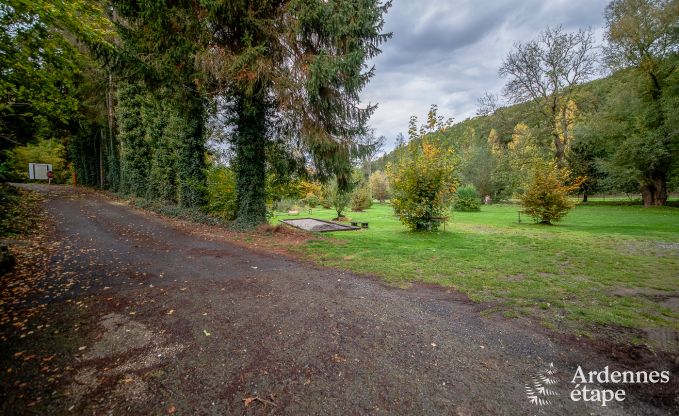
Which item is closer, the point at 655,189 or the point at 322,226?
the point at 322,226

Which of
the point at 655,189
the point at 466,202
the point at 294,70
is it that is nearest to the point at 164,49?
the point at 294,70

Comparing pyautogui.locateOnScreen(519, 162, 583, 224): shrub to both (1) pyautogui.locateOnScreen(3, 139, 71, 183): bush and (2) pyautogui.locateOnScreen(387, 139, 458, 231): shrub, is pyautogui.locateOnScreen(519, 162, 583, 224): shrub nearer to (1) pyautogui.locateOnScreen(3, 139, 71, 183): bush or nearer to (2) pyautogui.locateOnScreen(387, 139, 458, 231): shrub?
(2) pyautogui.locateOnScreen(387, 139, 458, 231): shrub

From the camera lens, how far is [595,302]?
4.20m

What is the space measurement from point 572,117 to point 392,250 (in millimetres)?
31998

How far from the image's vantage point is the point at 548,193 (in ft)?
45.0

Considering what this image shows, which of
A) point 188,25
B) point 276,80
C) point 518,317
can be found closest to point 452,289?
point 518,317

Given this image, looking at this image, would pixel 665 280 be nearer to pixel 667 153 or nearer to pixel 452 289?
pixel 452 289

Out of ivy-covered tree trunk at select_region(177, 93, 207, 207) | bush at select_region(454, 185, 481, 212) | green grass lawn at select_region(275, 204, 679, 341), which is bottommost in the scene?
green grass lawn at select_region(275, 204, 679, 341)

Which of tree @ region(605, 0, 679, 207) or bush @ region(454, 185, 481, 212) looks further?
bush @ region(454, 185, 481, 212)

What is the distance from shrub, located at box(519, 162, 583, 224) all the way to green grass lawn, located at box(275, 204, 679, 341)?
347cm

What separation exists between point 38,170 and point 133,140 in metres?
23.7

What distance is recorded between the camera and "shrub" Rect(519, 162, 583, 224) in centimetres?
1353

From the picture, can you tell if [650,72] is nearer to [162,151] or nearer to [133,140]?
[162,151]

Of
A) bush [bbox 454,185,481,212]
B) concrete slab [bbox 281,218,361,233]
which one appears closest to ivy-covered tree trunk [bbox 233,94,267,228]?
concrete slab [bbox 281,218,361,233]
